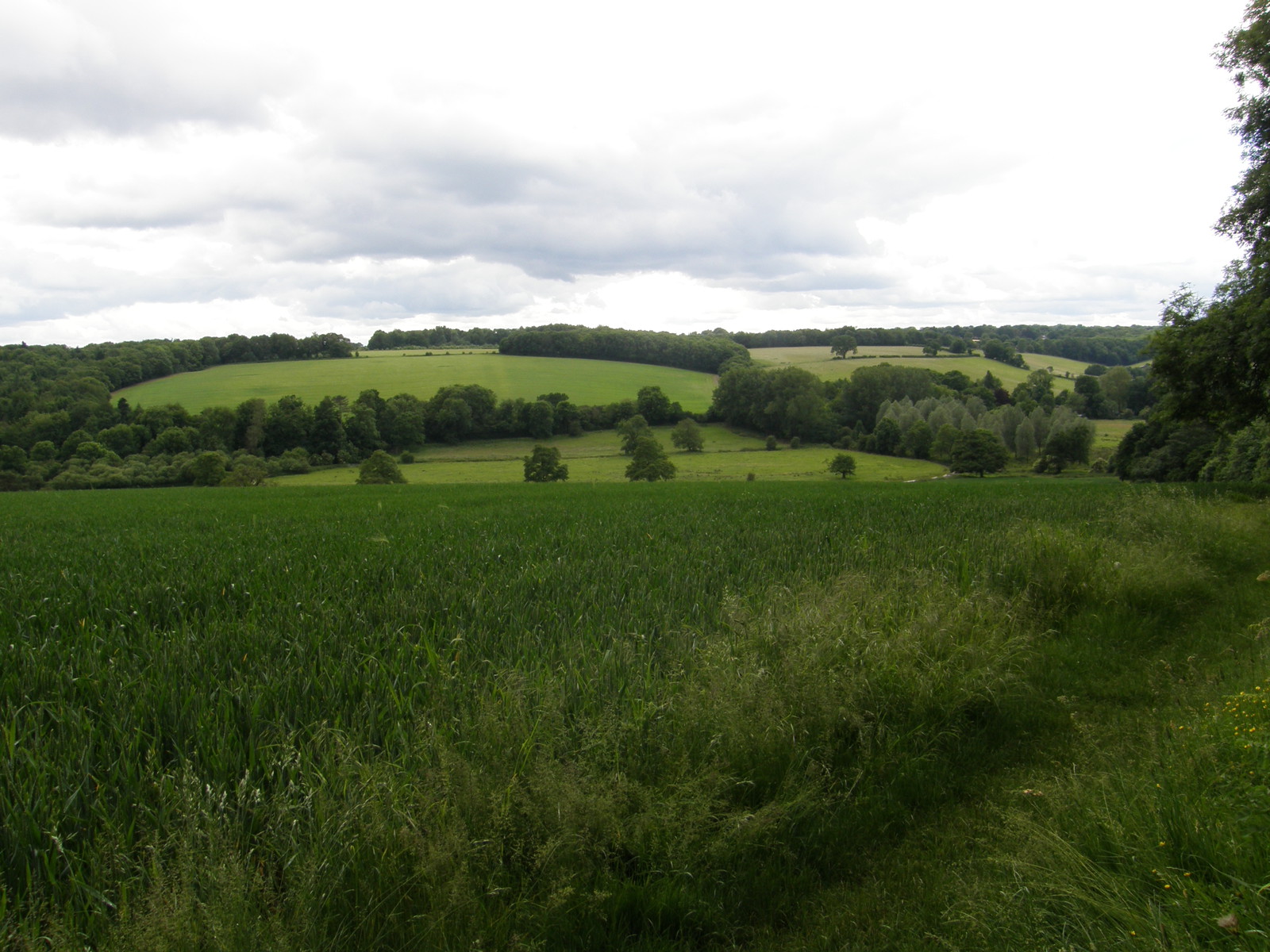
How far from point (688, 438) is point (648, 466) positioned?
2021 cm

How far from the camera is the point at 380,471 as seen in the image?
5341cm

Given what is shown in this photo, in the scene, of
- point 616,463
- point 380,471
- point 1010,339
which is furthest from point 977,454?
point 1010,339

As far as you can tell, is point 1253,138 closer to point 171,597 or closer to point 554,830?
point 554,830

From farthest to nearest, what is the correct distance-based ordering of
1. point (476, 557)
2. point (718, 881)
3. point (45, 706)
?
point (476, 557) < point (45, 706) < point (718, 881)

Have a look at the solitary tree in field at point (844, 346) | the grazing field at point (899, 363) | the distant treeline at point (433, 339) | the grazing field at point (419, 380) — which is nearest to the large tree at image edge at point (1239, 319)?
the grazing field at point (419, 380)

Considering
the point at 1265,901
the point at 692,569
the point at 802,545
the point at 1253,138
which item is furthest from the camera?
the point at 1253,138

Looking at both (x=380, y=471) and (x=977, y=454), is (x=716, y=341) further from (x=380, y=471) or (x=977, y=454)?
(x=380, y=471)

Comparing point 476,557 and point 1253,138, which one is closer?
point 476,557

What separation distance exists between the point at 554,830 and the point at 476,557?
559cm

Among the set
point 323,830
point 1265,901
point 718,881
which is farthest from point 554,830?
point 1265,901

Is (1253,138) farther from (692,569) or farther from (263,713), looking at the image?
(263,713)

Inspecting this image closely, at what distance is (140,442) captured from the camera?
218 feet

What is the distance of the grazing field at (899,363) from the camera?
106250 millimetres

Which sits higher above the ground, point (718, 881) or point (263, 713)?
point (263, 713)
